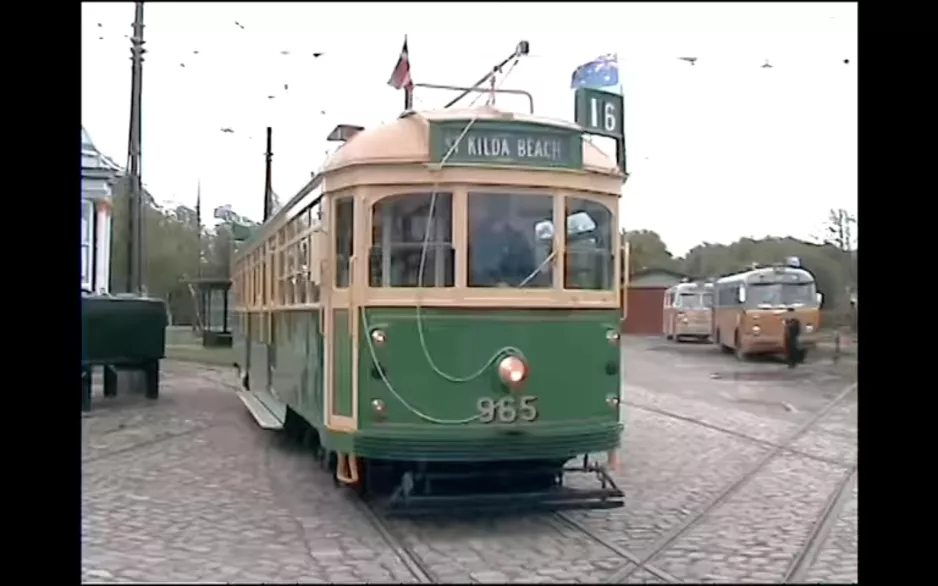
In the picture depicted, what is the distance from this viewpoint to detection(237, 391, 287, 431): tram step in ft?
36.0

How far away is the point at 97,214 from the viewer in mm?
21984

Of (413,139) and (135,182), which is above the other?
(135,182)

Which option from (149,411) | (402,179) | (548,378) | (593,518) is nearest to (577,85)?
(402,179)

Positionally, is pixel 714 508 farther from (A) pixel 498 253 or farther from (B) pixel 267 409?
(B) pixel 267 409

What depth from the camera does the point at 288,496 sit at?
8.45 metres

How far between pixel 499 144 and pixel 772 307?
1909 cm

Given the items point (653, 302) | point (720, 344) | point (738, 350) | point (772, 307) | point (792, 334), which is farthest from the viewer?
point (653, 302)

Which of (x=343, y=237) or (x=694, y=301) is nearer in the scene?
(x=343, y=237)

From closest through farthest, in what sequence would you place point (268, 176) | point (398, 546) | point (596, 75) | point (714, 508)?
→ 1. point (398, 546)
2. point (714, 508)
3. point (596, 75)
4. point (268, 176)

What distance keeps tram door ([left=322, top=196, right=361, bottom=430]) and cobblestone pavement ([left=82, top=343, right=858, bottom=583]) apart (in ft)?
2.50

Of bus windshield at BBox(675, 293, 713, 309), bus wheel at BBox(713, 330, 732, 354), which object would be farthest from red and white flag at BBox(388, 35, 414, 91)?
bus windshield at BBox(675, 293, 713, 309)

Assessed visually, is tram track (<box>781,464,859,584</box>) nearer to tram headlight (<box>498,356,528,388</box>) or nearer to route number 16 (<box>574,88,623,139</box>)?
tram headlight (<box>498,356,528,388</box>)

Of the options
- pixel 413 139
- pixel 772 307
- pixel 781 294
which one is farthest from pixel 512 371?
pixel 772 307

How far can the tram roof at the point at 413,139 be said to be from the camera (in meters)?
7.27
